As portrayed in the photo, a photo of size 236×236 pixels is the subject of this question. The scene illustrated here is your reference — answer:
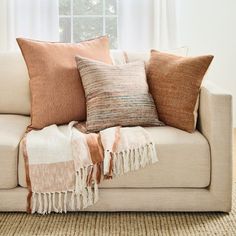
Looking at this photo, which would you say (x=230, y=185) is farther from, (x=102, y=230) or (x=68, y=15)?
(x=68, y=15)

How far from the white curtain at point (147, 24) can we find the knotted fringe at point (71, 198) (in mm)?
2076

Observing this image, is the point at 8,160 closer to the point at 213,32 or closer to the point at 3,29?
the point at 3,29

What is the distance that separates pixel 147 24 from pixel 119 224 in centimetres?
229

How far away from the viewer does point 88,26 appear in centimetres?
448

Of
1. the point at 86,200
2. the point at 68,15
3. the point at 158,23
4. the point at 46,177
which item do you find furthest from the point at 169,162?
the point at 68,15

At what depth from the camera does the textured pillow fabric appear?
2.76 meters

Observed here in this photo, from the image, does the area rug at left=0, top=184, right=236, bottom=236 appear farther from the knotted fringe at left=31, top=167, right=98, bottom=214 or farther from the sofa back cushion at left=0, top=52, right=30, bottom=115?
the sofa back cushion at left=0, top=52, right=30, bottom=115

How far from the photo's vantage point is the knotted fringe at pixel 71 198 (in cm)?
248

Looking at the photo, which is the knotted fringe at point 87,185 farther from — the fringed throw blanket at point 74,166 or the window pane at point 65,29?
the window pane at point 65,29

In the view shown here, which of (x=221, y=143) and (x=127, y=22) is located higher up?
(x=127, y=22)

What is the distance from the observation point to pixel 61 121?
9.45ft

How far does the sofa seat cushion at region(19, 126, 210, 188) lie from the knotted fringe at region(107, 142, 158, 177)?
28mm

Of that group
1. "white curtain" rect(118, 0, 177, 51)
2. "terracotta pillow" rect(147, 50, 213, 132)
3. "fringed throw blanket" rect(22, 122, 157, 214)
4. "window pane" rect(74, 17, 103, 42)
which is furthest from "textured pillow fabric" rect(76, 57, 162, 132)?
"window pane" rect(74, 17, 103, 42)

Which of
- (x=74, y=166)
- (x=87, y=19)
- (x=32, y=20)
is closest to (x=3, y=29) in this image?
(x=32, y=20)
